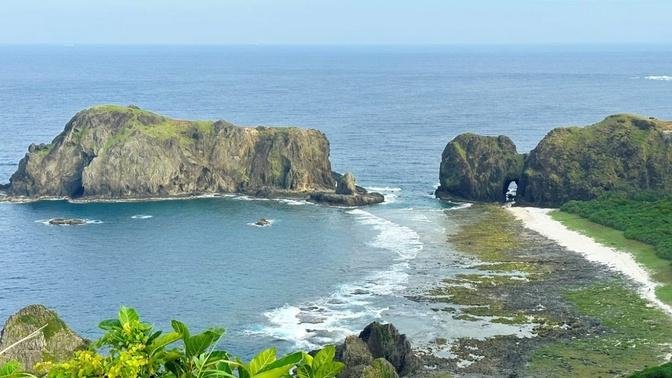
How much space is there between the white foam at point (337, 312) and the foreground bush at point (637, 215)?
24237 mm

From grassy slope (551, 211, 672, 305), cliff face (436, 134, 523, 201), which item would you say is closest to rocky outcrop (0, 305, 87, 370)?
grassy slope (551, 211, 672, 305)

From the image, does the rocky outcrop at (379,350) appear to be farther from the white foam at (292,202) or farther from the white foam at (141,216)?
the white foam at (292,202)

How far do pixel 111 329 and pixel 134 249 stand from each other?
9105 cm

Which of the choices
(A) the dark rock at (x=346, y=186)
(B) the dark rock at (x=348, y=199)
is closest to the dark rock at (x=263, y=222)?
(B) the dark rock at (x=348, y=199)

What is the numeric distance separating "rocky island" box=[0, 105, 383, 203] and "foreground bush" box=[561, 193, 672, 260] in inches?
1431

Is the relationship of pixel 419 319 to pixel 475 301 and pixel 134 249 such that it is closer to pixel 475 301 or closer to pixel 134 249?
pixel 475 301

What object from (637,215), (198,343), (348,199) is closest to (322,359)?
(198,343)

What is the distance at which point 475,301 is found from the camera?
256 ft

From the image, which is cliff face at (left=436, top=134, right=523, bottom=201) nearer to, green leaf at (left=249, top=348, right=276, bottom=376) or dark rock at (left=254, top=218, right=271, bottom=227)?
dark rock at (left=254, top=218, right=271, bottom=227)

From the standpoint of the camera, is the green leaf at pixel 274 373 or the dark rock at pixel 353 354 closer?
the green leaf at pixel 274 373

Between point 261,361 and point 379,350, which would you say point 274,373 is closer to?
point 261,361

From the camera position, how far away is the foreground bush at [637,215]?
97688 millimetres

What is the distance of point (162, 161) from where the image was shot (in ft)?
430

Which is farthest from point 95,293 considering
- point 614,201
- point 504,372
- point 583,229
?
point 614,201
